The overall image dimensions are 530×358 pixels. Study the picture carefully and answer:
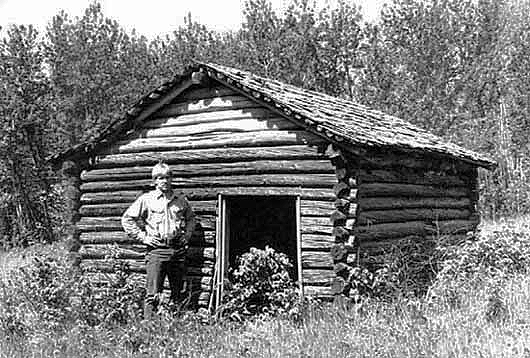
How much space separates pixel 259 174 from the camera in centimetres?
1102

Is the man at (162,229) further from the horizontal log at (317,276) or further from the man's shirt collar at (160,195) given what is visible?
the horizontal log at (317,276)

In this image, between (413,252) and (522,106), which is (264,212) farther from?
(522,106)

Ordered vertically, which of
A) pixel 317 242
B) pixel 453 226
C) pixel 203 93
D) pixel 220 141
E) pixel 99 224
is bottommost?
pixel 453 226

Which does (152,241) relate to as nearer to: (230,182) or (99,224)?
(230,182)

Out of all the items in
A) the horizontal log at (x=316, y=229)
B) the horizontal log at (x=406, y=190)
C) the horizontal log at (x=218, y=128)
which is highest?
the horizontal log at (x=218, y=128)

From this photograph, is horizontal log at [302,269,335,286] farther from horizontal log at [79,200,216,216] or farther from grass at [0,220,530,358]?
horizontal log at [79,200,216,216]

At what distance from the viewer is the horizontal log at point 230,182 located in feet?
34.2

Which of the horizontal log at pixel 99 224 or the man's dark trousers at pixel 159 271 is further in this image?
the horizontal log at pixel 99 224

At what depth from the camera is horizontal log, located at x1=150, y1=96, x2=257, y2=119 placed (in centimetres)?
1130

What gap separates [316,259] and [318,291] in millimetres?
468

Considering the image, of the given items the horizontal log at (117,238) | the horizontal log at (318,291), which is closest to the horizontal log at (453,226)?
the horizontal log at (318,291)

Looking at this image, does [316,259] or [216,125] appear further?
[216,125]

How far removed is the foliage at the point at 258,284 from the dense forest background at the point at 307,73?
2085 cm

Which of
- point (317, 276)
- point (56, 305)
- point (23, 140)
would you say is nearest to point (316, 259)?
point (317, 276)
